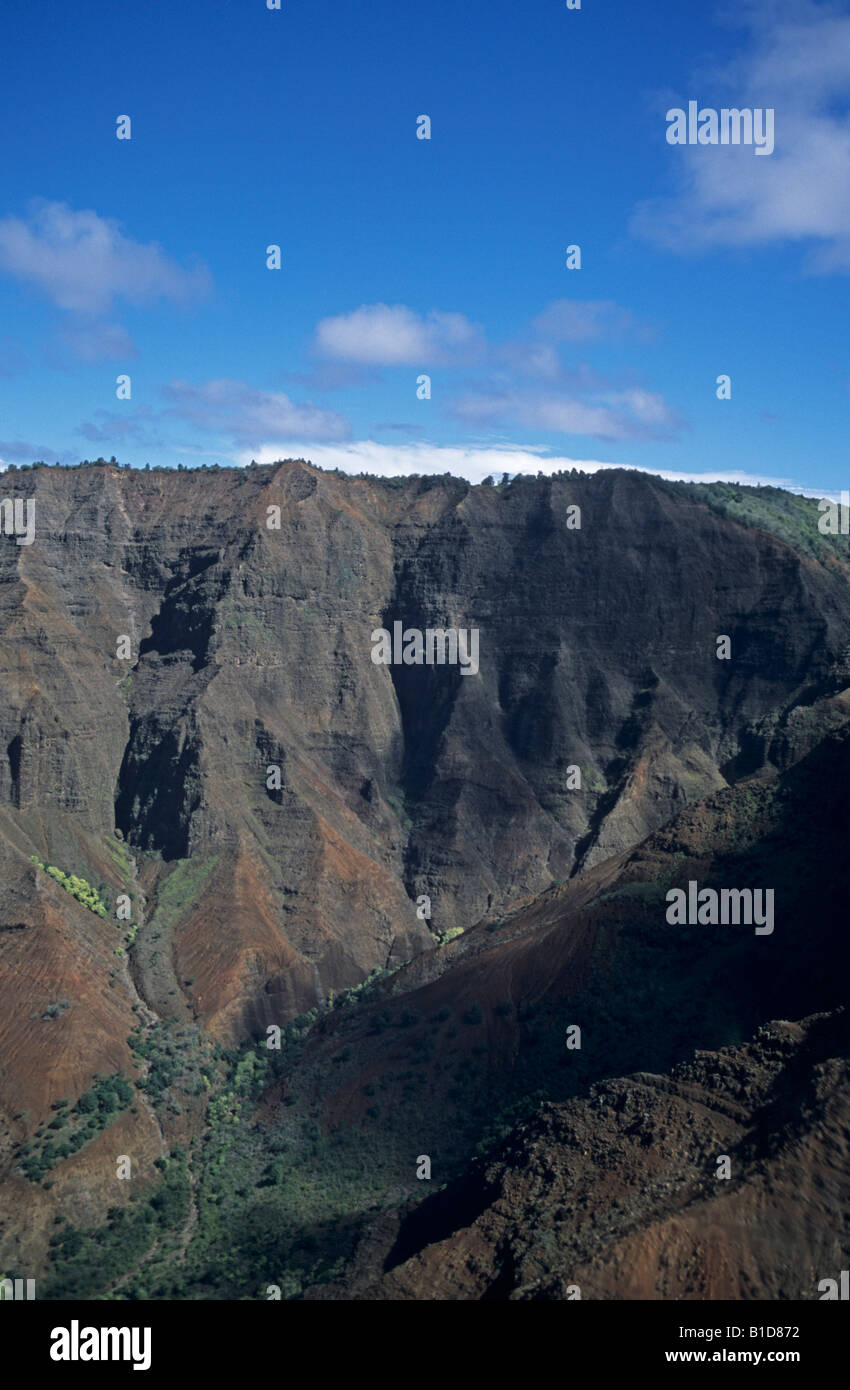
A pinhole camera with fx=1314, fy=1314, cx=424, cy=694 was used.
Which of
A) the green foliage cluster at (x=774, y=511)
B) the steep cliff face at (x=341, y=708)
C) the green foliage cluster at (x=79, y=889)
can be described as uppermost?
the green foliage cluster at (x=774, y=511)

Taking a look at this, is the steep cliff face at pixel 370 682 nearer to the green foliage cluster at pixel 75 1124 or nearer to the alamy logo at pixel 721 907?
the green foliage cluster at pixel 75 1124

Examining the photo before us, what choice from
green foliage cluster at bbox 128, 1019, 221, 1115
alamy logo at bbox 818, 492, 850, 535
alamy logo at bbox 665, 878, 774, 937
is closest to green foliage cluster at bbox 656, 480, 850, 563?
alamy logo at bbox 818, 492, 850, 535

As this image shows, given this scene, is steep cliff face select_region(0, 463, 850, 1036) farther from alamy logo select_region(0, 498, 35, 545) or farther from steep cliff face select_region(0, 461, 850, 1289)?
alamy logo select_region(0, 498, 35, 545)

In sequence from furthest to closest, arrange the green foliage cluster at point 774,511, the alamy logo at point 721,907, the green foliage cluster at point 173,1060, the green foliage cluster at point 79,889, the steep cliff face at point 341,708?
the green foliage cluster at point 774,511 < the green foliage cluster at point 79,889 < the steep cliff face at point 341,708 < the green foliage cluster at point 173,1060 < the alamy logo at point 721,907

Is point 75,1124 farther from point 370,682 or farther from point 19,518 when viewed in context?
point 19,518

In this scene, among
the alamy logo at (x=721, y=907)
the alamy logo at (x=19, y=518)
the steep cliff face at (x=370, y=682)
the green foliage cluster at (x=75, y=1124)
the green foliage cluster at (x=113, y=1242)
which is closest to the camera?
the green foliage cluster at (x=113, y=1242)

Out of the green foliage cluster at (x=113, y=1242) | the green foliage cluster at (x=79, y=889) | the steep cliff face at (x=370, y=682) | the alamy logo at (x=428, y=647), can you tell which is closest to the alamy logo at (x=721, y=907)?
the steep cliff face at (x=370, y=682)
